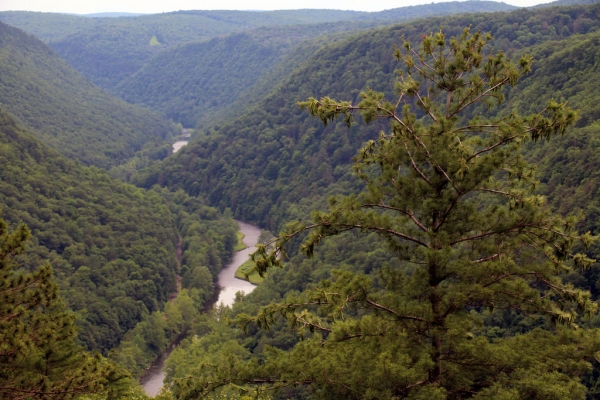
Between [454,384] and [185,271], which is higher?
[454,384]

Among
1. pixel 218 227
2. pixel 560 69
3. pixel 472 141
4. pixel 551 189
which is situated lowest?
pixel 218 227

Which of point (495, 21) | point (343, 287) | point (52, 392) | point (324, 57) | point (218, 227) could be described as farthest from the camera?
point (324, 57)

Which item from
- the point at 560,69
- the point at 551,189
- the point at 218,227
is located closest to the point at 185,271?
the point at 218,227

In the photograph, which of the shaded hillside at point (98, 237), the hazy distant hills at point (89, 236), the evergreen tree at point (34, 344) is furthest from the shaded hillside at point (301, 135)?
the evergreen tree at point (34, 344)

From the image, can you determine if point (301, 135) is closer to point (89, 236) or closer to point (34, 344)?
point (89, 236)

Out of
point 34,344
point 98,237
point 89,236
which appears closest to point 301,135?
point 98,237

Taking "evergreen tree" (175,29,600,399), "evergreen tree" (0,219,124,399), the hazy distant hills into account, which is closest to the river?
the hazy distant hills

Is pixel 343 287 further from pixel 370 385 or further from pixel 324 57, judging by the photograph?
pixel 324 57

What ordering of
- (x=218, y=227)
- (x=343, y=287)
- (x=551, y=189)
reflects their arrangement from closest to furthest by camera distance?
1. (x=343, y=287)
2. (x=551, y=189)
3. (x=218, y=227)

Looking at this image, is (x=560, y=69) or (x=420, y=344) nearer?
(x=420, y=344)

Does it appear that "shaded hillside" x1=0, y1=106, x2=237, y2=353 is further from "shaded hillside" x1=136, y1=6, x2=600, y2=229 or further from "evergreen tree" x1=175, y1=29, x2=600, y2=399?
"evergreen tree" x1=175, y1=29, x2=600, y2=399
